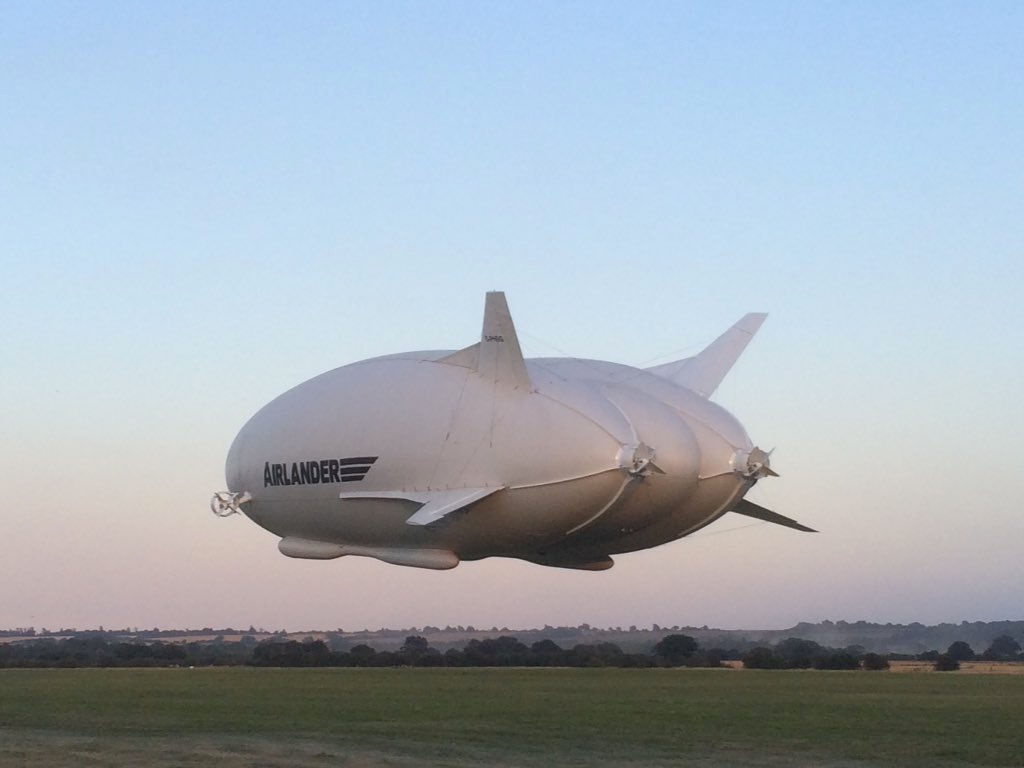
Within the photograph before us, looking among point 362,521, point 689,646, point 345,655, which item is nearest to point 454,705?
point 362,521

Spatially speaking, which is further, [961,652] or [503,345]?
[961,652]

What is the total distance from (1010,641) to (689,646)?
3824cm

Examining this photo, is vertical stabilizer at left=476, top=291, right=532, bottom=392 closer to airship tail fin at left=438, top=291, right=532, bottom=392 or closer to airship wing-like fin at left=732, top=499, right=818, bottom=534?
airship tail fin at left=438, top=291, right=532, bottom=392

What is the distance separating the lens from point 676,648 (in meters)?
70.2

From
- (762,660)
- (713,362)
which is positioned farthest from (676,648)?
(713,362)

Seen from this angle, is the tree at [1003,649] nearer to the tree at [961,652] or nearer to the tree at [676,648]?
the tree at [961,652]

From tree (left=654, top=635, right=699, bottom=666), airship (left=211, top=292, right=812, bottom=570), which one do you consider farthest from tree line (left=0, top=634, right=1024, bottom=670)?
airship (left=211, top=292, right=812, bottom=570)

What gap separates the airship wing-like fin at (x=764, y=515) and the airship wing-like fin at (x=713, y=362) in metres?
4.09

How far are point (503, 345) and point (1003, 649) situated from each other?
69.2 metres

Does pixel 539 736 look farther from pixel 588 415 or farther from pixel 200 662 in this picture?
pixel 200 662

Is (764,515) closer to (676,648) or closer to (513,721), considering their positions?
(513,721)

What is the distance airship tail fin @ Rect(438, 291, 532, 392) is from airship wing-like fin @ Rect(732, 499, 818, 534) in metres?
9.04

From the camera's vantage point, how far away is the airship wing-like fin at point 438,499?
36594mm

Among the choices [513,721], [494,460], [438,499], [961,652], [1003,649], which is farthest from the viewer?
[1003,649]
